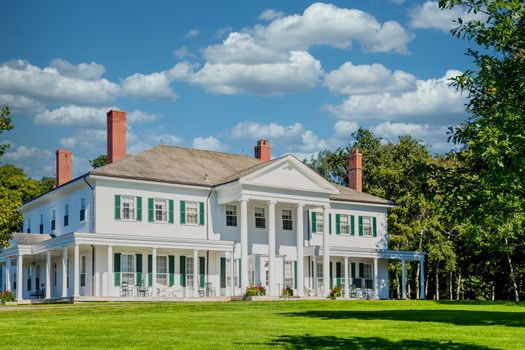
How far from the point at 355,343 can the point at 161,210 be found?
27.2 m

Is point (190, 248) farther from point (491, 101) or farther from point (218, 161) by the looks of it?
point (491, 101)

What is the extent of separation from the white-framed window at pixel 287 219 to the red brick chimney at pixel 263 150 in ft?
23.0

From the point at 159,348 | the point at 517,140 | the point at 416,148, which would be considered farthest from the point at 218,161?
the point at 159,348

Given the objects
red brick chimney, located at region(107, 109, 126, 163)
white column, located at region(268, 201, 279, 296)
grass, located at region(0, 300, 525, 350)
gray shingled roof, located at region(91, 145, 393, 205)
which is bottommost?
grass, located at region(0, 300, 525, 350)

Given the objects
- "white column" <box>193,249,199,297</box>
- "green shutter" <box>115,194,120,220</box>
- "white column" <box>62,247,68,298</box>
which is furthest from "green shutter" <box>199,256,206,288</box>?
"white column" <box>62,247,68,298</box>

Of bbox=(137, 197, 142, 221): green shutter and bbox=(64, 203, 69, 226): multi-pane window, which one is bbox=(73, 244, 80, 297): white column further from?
bbox=(64, 203, 69, 226): multi-pane window

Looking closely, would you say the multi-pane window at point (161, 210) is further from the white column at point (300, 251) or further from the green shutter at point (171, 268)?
the white column at point (300, 251)

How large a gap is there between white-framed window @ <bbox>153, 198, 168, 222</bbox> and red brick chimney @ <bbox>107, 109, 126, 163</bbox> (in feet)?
14.1

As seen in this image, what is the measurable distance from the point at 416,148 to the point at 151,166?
27276 mm

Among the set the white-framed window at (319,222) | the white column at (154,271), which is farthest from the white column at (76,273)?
the white-framed window at (319,222)

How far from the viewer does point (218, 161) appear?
48625 millimetres

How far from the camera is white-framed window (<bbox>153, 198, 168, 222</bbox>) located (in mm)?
42344

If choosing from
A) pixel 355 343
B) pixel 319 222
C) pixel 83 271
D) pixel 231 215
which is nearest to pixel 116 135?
pixel 231 215

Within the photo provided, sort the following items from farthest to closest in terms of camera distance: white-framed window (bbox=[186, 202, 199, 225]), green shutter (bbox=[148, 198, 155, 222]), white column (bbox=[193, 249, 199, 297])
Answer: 1. white-framed window (bbox=[186, 202, 199, 225])
2. green shutter (bbox=[148, 198, 155, 222])
3. white column (bbox=[193, 249, 199, 297])
